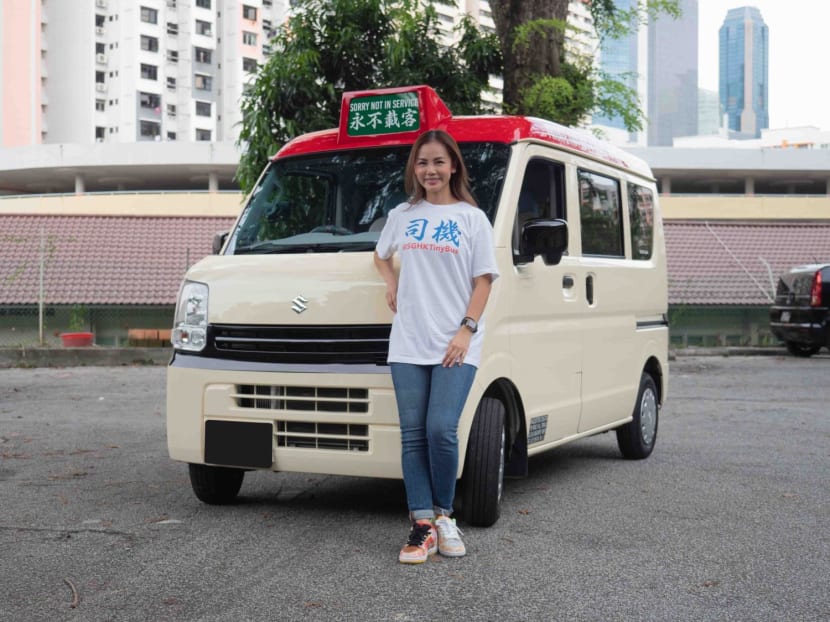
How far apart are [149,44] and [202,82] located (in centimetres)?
612

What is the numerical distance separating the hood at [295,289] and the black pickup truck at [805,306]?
1492 cm

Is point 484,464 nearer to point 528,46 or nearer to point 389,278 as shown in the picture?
point 389,278

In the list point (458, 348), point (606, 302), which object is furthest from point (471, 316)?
point (606, 302)

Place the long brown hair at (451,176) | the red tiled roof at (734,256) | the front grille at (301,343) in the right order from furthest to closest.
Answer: the red tiled roof at (734,256)
the front grille at (301,343)
the long brown hair at (451,176)

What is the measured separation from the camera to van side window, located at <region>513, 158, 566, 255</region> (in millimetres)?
5828

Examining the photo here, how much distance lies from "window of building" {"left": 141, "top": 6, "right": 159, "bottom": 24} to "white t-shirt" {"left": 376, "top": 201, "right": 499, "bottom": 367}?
86031 mm

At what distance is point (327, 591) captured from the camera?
4.20m

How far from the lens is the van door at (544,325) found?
574 cm

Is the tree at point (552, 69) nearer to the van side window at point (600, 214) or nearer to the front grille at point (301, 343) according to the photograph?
the van side window at point (600, 214)

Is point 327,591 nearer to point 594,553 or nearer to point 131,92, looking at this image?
point 594,553

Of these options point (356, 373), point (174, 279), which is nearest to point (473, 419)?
point (356, 373)

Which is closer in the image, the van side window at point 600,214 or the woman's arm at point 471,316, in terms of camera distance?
the woman's arm at point 471,316

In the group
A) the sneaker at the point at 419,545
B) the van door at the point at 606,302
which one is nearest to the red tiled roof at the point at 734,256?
the van door at the point at 606,302

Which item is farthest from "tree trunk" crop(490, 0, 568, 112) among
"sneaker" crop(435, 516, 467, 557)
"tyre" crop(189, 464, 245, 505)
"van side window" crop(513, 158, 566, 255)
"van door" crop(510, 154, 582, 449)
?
"sneaker" crop(435, 516, 467, 557)
